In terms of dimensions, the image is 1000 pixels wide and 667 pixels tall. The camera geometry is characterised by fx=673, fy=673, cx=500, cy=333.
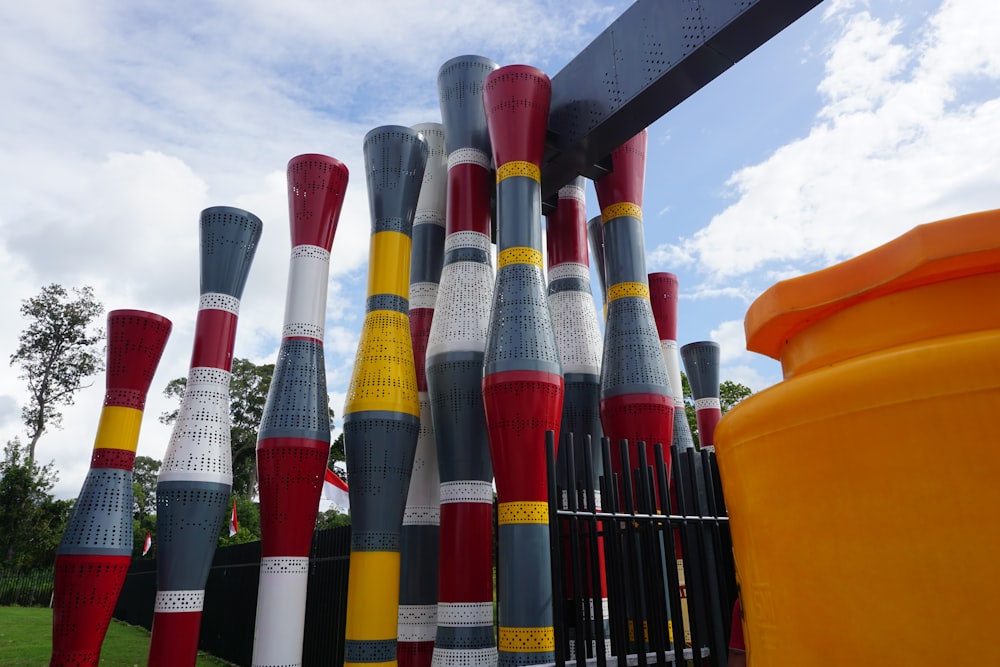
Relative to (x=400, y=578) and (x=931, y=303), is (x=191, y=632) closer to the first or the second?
(x=400, y=578)

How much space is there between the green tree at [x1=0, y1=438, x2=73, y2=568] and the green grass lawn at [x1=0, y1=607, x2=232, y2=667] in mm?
8565

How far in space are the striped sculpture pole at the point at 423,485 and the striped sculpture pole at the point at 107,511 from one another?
3.53 metres

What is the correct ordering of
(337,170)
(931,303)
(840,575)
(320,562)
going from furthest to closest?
(320,562) → (337,170) → (931,303) → (840,575)

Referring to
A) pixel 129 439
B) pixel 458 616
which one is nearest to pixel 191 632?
pixel 129 439

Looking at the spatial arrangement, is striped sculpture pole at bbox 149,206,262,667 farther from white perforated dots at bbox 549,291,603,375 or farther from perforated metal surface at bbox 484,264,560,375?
white perforated dots at bbox 549,291,603,375

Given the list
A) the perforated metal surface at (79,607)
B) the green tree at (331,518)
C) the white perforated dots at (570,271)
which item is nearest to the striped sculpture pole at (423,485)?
the white perforated dots at (570,271)

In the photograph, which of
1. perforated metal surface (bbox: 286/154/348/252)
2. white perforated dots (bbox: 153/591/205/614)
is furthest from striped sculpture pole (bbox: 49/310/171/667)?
perforated metal surface (bbox: 286/154/348/252)

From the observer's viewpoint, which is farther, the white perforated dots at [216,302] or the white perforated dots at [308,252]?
the white perforated dots at [308,252]

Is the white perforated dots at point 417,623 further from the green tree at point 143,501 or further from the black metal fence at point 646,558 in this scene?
the green tree at point 143,501

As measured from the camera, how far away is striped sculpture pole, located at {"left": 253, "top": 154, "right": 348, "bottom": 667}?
8289mm

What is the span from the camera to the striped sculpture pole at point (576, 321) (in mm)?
10570

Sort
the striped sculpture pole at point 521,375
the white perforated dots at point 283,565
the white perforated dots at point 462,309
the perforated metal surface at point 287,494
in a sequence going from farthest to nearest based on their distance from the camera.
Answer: the white perforated dots at point 462,309 < the perforated metal surface at point 287,494 < the white perforated dots at point 283,565 < the striped sculpture pole at point 521,375

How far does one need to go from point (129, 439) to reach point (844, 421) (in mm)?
9152

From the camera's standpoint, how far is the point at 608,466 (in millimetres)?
4199
